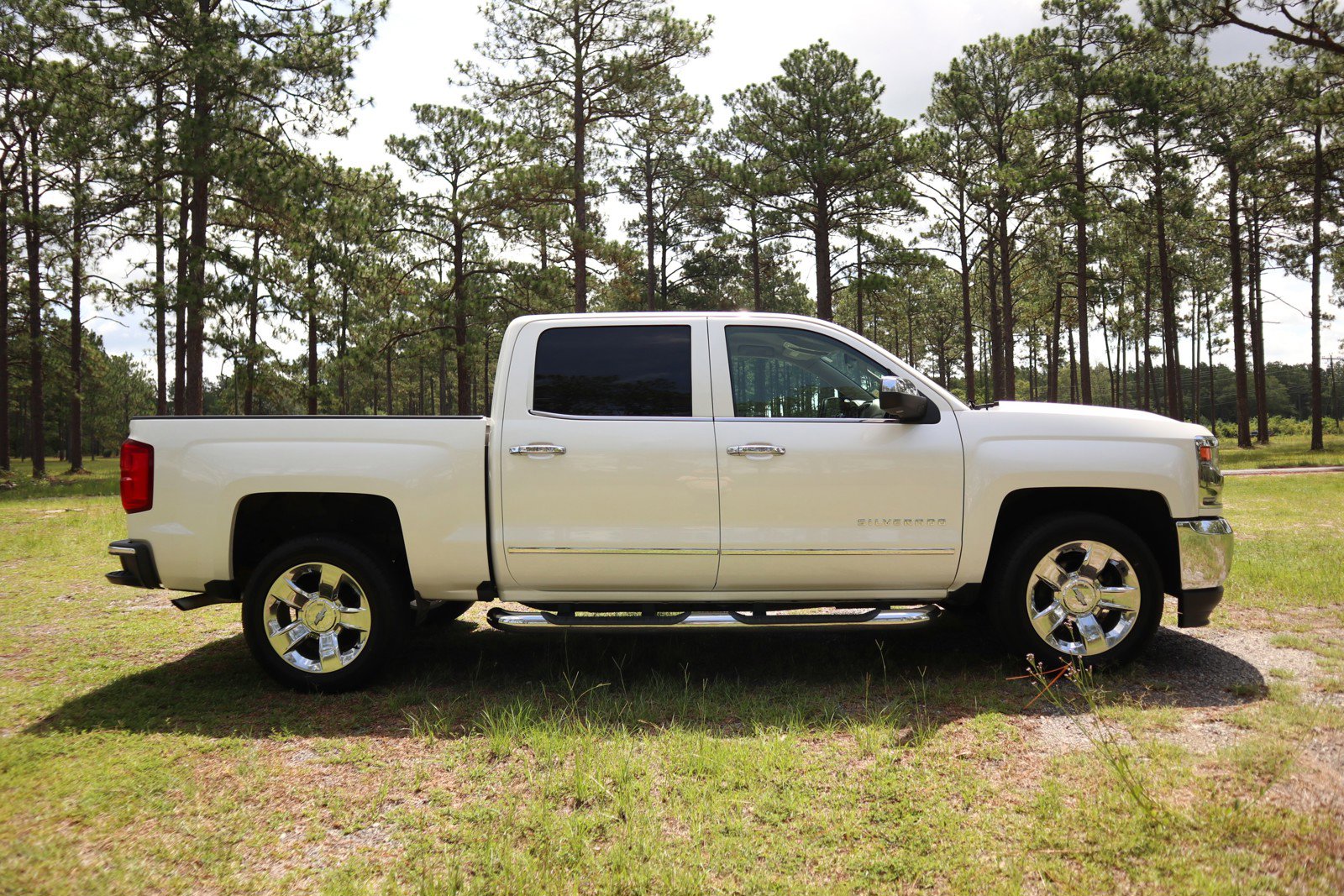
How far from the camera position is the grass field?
8.40 feet

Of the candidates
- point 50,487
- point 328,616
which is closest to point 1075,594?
point 328,616

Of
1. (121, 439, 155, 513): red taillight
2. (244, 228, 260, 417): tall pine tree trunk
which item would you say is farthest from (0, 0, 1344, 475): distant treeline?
(121, 439, 155, 513): red taillight

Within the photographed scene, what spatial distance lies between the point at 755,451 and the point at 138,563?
3.29 meters

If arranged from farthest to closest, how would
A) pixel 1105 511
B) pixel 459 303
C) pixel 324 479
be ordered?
1. pixel 459 303
2. pixel 1105 511
3. pixel 324 479

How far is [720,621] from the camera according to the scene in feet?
13.4

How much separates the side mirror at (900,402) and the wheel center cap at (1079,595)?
1.22 meters

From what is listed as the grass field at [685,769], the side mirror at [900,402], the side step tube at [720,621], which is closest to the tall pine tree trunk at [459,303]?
the grass field at [685,769]

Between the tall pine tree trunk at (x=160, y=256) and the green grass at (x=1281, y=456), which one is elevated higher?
the tall pine tree trunk at (x=160, y=256)

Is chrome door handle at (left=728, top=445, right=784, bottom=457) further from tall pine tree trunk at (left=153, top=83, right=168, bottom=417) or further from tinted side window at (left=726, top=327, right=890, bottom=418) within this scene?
tall pine tree trunk at (left=153, top=83, right=168, bottom=417)

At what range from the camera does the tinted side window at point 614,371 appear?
4.34m

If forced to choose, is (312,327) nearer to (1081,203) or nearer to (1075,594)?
(1081,203)

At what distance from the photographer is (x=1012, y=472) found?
Result: 4.23 meters

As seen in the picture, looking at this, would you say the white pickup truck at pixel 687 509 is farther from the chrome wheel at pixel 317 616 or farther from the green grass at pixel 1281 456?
the green grass at pixel 1281 456

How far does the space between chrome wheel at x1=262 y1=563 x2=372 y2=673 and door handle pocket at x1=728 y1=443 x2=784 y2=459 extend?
6.87 feet
